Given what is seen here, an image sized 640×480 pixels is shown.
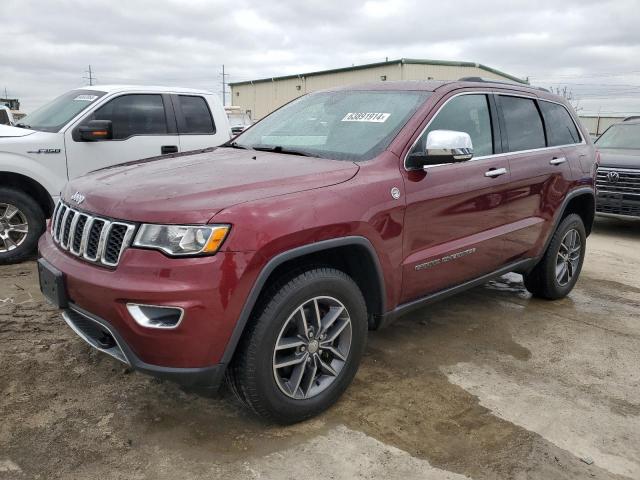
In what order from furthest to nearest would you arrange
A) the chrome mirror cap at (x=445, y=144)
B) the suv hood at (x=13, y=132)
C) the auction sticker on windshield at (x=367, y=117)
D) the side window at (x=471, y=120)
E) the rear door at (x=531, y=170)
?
the suv hood at (x=13, y=132), the rear door at (x=531, y=170), the side window at (x=471, y=120), the auction sticker on windshield at (x=367, y=117), the chrome mirror cap at (x=445, y=144)

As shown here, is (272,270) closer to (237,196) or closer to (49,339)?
(237,196)

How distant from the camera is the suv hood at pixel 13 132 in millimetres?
5594

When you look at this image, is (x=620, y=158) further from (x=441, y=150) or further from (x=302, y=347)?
(x=302, y=347)

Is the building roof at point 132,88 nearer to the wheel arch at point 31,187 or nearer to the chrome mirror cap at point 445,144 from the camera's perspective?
the wheel arch at point 31,187

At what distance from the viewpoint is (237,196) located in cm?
251

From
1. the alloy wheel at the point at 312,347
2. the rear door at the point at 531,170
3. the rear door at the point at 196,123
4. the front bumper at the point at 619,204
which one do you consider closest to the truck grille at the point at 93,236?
the alloy wheel at the point at 312,347

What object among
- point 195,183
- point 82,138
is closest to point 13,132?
point 82,138

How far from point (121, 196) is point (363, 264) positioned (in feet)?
4.20

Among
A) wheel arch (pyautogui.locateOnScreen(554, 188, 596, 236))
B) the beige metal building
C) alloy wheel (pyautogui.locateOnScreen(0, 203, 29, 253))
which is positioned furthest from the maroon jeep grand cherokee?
the beige metal building

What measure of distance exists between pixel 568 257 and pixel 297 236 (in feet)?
11.1

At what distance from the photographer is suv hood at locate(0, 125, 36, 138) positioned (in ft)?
18.4

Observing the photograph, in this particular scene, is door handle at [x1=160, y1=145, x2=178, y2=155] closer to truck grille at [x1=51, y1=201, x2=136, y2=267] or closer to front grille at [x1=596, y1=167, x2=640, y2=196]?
truck grille at [x1=51, y1=201, x2=136, y2=267]

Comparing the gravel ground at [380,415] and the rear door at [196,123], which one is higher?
the rear door at [196,123]

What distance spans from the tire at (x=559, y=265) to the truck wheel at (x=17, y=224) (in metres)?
4.79
